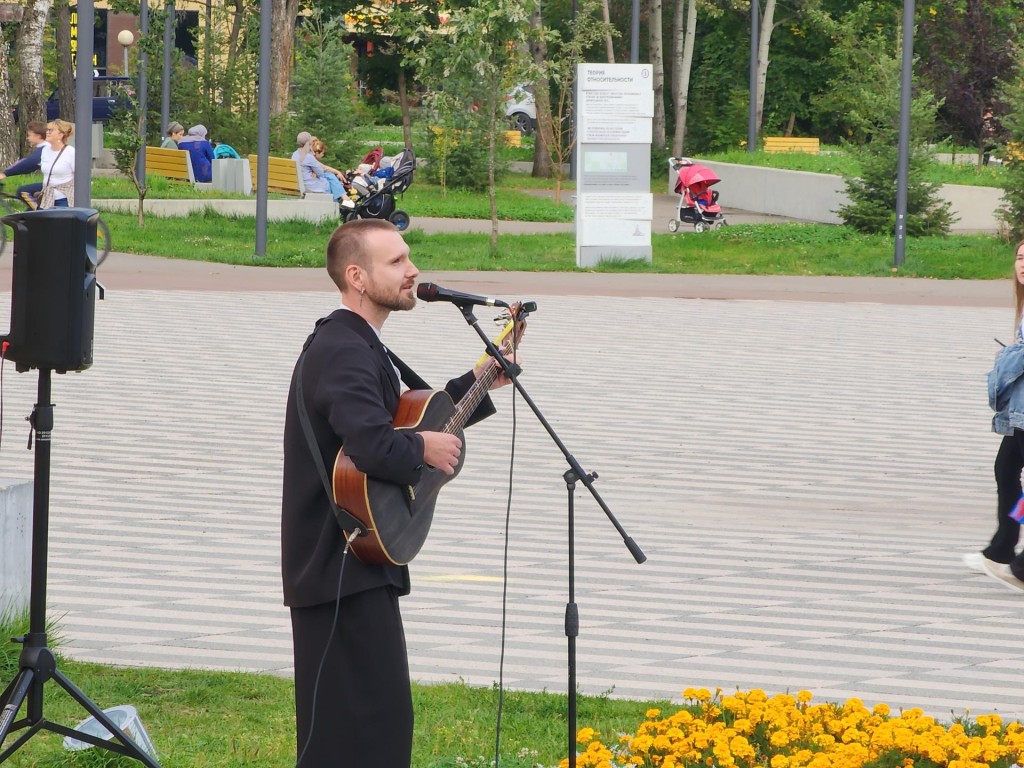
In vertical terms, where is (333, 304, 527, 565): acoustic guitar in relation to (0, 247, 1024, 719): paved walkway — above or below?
above

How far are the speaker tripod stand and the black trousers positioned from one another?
0.78 m

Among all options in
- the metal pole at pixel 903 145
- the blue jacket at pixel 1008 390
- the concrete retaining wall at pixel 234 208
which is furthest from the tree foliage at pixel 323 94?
the blue jacket at pixel 1008 390

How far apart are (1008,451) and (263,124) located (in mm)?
15036

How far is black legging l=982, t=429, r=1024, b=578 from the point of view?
7770 mm

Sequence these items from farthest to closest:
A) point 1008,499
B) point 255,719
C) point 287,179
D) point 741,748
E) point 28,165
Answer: point 287,179 → point 28,165 → point 1008,499 → point 255,719 → point 741,748

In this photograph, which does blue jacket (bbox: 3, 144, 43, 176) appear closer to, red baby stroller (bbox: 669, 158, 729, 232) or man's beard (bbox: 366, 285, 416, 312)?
red baby stroller (bbox: 669, 158, 729, 232)

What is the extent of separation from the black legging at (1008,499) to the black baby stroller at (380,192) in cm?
1695

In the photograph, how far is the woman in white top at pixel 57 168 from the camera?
18391 millimetres

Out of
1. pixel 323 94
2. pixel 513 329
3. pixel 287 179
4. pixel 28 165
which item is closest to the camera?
pixel 513 329

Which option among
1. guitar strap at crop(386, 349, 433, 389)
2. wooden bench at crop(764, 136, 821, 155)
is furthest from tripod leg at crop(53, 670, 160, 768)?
wooden bench at crop(764, 136, 821, 155)

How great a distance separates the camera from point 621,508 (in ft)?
29.2

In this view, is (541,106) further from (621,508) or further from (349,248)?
(349,248)

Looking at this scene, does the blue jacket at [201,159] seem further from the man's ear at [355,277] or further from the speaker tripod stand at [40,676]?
the man's ear at [355,277]

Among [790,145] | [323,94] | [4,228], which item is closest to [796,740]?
[4,228]
